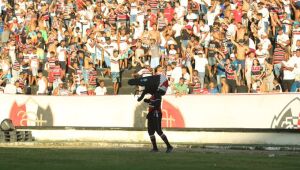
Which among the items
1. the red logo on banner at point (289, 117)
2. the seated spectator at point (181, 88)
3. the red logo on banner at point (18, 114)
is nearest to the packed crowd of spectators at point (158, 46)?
the seated spectator at point (181, 88)

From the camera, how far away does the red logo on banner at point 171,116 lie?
99.3 feet

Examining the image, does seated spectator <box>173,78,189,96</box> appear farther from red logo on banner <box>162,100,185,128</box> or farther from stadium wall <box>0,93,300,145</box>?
red logo on banner <box>162,100,185,128</box>

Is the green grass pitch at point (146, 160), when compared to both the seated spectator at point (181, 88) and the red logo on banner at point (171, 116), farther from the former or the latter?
the seated spectator at point (181, 88)

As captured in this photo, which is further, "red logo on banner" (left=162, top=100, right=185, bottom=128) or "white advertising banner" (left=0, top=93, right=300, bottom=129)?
"red logo on banner" (left=162, top=100, right=185, bottom=128)

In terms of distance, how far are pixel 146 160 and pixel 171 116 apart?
979 centimetres

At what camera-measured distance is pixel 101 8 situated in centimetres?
3850

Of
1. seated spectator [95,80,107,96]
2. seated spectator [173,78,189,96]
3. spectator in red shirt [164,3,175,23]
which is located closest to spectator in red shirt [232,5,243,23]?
spectator in red shirt [164,3,175,23]

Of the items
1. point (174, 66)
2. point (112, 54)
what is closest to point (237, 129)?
point (174, 66)

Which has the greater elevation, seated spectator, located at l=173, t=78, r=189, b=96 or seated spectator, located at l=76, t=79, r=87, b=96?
seated spectator, located at l=173, t=78, r=189, b=96

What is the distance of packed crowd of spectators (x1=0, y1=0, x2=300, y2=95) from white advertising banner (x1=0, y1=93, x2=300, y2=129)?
0.95 meters

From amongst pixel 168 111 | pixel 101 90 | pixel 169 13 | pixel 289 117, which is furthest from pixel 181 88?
pixel 169 13

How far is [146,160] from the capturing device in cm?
2069

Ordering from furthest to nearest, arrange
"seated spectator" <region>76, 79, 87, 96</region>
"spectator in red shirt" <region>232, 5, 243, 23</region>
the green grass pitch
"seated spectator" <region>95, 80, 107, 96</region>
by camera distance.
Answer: "seated spectator" <region>76, 79, 87, 96</region> → "spectator in red shirt" <region>232, 5, 243, 23</region> → "seated spectator" <region>95, 80, 107, 96</region> → the green grass pitch

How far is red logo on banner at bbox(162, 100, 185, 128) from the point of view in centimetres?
3027
